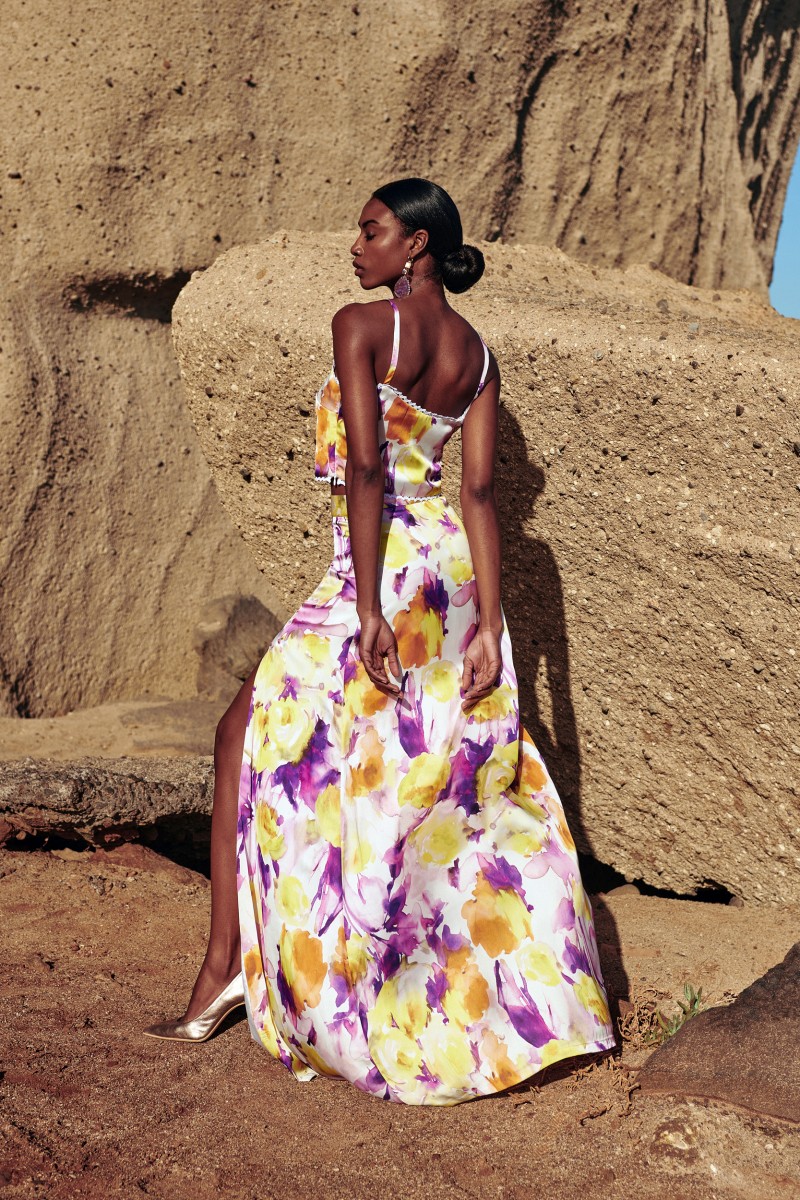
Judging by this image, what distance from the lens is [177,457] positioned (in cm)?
510

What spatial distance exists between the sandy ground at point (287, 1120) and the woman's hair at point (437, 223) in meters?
1.65

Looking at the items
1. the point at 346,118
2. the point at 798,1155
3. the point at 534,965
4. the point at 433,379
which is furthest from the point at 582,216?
the point at 798,1155

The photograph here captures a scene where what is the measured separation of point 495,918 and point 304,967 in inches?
15.9

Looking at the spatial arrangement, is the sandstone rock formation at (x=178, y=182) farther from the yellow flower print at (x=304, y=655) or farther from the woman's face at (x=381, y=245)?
the yellow flower print at (x=304, y=655)

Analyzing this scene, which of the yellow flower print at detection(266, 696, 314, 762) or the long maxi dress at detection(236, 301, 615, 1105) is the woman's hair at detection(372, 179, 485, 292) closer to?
the long maxi dress at detection(236, 301, 615, 1105)

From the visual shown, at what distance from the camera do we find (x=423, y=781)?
8.00 ft

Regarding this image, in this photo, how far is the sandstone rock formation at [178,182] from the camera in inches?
173

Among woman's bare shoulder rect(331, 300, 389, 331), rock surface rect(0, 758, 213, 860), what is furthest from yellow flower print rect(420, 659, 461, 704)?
rock surface rect(0, 758, 213, 860)

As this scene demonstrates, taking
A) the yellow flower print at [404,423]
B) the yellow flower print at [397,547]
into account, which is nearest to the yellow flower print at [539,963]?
the yellow flower print at [397,547]

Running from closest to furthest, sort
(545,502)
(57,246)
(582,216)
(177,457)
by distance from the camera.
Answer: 1. (545,502)
2. (57,246)
3. (177,457)
4. (582,216)

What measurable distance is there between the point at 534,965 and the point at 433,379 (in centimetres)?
122

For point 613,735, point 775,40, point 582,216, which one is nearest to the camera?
point 613,735

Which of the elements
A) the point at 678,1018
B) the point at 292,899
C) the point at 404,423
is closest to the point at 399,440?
the point at 404,423

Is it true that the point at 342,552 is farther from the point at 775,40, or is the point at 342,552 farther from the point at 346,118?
the point at 775,40
